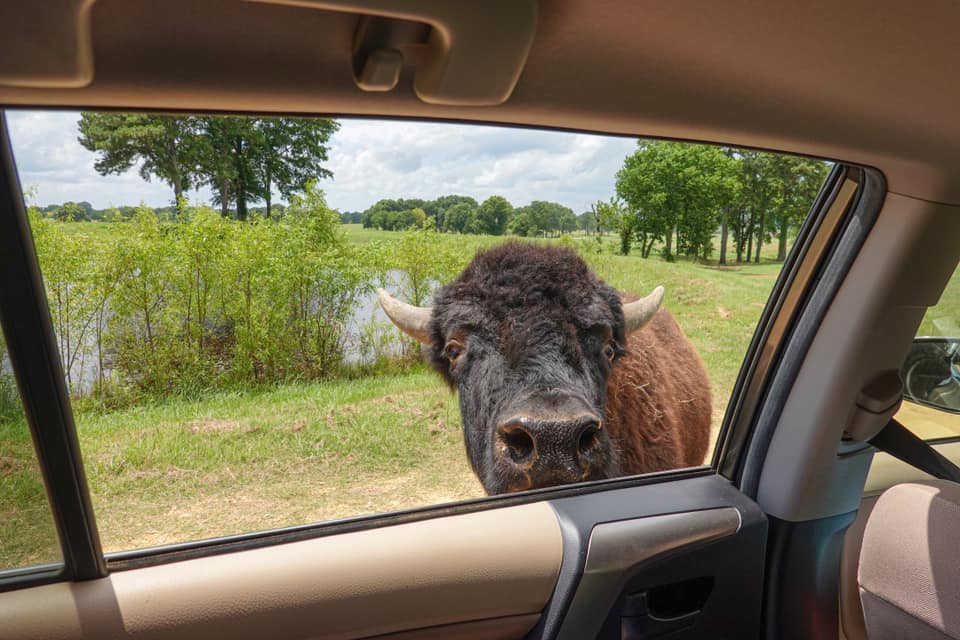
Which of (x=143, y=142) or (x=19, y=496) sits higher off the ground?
(x=143, y=142)

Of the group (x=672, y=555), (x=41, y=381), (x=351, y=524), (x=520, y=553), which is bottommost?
(x=672, y=555)

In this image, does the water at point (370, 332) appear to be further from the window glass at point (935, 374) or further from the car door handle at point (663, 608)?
the window glass at point (935, 374)

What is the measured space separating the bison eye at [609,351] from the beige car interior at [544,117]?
851mm

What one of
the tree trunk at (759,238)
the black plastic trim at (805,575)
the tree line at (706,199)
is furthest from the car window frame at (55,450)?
the black plastic trim at (805,575)

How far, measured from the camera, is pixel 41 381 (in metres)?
1.54

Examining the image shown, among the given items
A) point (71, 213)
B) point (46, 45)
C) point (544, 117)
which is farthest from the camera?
point (71, 213)

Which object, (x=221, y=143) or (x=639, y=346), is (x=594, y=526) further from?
(x=221, y=143)

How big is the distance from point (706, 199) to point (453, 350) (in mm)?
1317

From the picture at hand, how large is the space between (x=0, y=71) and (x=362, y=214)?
1328 mm

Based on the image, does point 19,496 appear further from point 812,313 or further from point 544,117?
point 812,313

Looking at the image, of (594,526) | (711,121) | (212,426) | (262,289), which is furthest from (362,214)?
(594,526)

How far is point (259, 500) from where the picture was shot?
7.05 ft

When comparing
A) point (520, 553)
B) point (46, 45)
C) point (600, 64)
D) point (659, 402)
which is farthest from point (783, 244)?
point (46, 45)

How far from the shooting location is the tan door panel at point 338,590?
5.22ft
